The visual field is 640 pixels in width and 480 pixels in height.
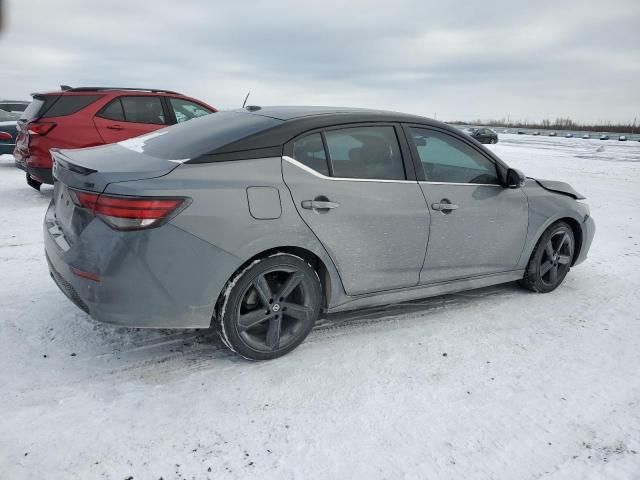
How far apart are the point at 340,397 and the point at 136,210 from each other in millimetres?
1436

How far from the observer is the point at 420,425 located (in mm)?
2523

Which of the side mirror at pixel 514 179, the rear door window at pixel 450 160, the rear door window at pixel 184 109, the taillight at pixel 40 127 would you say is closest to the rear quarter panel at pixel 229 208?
the rear door window at pixel 450 160

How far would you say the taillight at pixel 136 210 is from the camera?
2.60 meters

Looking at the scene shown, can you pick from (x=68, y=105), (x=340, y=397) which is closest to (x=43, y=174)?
(x=68, y=105)

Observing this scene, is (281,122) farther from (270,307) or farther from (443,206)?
(443,206)

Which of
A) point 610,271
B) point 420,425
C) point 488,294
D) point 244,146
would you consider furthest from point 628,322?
point 244,146

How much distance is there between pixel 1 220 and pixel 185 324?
15.4ft

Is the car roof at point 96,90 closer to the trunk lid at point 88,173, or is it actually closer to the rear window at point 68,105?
the rear window at point 68,105

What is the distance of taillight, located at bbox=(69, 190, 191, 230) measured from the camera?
260 centimetres

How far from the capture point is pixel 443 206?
360cm

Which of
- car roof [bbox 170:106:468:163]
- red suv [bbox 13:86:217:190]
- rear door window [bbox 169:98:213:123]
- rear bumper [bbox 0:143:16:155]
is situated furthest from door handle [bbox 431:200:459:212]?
rear bumper [bbox 0:143:16:155]

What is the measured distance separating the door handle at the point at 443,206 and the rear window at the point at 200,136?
1213mm

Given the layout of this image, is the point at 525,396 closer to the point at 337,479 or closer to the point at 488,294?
the point at 337,479

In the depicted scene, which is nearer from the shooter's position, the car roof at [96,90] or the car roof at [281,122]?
the car roof at [281,122]
